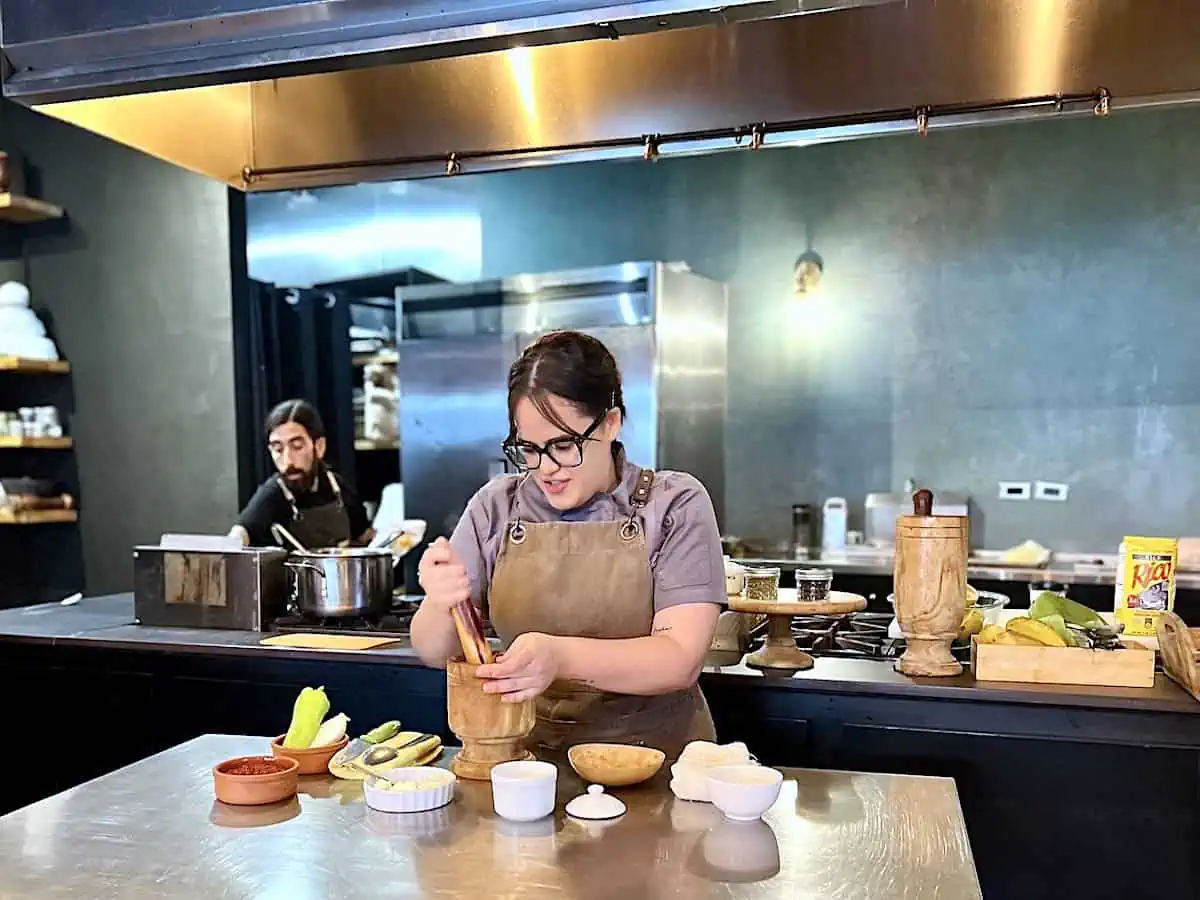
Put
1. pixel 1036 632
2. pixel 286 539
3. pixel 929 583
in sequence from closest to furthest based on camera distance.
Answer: pixel 929 583
pixel 1036 632
pixel 286 539

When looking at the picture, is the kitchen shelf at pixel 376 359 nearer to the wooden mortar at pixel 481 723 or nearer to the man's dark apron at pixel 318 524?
the man's dark apron at pixel 318 524

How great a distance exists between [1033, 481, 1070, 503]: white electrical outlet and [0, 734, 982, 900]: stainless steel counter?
127 inches

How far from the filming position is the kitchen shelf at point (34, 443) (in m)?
4.22

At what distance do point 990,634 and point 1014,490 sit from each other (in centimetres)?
265

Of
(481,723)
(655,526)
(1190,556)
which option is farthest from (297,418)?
(1190,556)

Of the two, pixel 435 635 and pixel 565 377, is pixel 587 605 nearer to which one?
pixel 435 635

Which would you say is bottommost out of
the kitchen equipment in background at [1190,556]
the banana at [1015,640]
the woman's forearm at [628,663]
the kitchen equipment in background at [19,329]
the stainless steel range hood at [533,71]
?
the kitchen equipment in background at [1190,556]

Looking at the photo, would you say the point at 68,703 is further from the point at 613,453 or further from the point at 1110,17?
the point at 1110,17

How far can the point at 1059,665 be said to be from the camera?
81.5 inches

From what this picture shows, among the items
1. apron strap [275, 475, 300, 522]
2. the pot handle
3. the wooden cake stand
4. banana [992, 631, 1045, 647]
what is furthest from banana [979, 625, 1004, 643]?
apron strap [275, 475, 300, 522]

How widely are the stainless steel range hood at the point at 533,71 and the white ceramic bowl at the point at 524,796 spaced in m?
1.22

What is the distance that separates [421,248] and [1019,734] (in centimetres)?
427

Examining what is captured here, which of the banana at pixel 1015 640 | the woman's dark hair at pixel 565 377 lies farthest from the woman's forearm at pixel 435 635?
the banana at pixel 1015 640

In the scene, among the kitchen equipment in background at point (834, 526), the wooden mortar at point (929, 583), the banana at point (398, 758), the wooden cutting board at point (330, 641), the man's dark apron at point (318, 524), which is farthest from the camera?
the kitchen equipment in background at point (834, 526)
